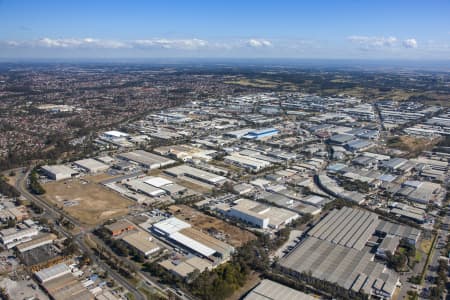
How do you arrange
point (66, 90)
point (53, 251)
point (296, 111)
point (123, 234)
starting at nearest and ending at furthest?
point (53, 251), point (123, 234), point (296, 111), point (66, 90)

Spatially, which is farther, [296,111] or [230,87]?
[230,87]

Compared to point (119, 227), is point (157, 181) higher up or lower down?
higher up

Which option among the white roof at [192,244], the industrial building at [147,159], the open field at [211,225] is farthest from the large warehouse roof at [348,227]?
the industrial building at [147,159]

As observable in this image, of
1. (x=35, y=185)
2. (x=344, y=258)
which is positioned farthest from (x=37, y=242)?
(x=344, y=258)

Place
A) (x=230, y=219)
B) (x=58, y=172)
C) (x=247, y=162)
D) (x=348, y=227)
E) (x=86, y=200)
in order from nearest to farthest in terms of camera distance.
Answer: (x=348, y=227) → (x=230, y=219) → (x=86, y=200) → (x=58, y=172) → (x=247, y=162)

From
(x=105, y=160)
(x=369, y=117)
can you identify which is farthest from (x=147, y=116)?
(x=369, y=117)

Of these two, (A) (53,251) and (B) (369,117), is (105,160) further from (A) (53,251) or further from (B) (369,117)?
(B) (369,117)

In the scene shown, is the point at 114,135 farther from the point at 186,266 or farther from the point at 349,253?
the point at 349,253
